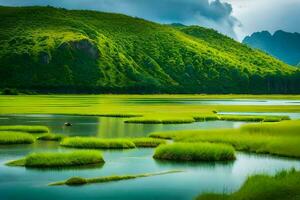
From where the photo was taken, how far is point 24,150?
173 ft

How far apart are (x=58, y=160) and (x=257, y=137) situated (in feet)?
79.8

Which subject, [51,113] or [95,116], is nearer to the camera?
[95,116]

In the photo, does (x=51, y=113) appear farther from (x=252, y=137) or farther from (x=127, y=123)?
(x=252, y=137)

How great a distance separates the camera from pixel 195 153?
46938mm

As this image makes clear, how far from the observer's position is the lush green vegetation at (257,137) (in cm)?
5132

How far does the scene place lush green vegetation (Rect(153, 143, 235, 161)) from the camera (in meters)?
46.6

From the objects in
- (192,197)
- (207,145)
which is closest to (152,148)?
(207,145)

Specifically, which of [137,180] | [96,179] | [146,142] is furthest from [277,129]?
[96,179]

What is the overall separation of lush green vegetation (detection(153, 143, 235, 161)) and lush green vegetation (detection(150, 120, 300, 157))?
228 inches

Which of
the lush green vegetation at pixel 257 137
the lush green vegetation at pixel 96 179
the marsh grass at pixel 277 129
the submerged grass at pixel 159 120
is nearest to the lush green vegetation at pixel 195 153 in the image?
the lush green vegetation at pixel 257 137

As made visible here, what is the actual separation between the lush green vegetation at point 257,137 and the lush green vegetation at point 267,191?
55.4ft

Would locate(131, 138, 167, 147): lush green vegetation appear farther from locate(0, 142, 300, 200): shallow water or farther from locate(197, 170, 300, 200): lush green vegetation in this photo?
locate(197, 170, 300, 200): lush green vegetation

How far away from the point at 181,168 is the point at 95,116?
213 ft

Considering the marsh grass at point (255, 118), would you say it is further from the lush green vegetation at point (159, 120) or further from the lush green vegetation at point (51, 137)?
Result: the lush green vegetation at point (51, 137)
